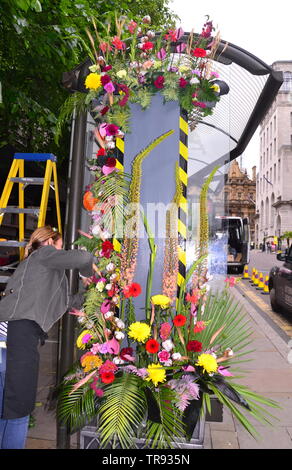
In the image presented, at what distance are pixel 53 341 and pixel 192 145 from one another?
493cm

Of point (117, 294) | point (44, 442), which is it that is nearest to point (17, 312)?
point (117, 294)

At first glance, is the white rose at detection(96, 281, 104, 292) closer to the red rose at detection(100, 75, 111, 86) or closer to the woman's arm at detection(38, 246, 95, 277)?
the woman's arm at detection(38, 246, 95, 277)

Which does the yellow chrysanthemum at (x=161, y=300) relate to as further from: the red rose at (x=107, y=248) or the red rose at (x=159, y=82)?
the red rose at (x=159, y=82)

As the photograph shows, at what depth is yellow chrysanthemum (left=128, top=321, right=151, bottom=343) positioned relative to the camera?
9.30 ft

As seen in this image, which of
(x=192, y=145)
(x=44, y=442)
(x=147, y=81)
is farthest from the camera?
(x=192, y=145)

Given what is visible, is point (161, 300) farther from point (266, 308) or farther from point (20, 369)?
point (266, 308)

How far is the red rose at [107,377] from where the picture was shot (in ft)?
8.95

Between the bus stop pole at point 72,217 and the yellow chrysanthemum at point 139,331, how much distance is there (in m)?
0.96

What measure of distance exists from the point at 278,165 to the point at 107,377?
91.4 meters

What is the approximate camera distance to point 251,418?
4242mm

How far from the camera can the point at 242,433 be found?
3877 mm

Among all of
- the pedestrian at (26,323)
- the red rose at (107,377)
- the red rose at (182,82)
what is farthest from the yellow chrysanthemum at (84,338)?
the red rose at (182,82)

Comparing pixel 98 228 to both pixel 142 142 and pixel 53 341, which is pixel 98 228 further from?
pixel 53 341

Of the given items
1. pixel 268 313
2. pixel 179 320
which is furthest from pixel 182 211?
pixel 268 313
